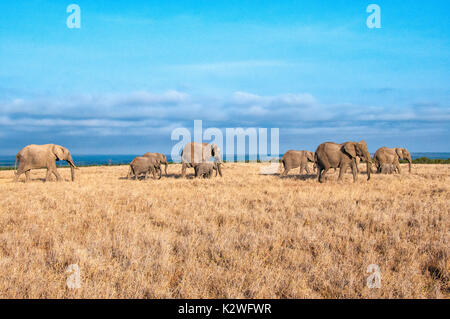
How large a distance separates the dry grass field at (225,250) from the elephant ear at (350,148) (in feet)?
21.0

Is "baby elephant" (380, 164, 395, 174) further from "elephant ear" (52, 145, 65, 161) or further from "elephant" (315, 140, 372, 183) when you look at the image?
"elephant ear" (52, 145, 65, 161)

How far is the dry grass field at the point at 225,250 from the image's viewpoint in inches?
153

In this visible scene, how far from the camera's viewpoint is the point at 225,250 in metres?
5.12

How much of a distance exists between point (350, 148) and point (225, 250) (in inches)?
A: 486

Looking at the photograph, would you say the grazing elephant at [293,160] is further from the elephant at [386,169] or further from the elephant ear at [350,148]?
→ the elephant ear at [350,148]

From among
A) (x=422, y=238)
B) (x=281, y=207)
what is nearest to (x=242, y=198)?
(x=281, y=207)

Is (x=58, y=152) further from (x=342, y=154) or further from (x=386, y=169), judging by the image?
(x=386, y=169)

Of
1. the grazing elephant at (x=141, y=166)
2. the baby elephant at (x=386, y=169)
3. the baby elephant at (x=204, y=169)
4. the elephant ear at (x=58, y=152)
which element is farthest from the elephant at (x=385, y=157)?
the elephant ear at (x=58, y=152)

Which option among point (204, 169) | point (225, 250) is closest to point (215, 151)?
point (204, 169)

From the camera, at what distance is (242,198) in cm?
1062

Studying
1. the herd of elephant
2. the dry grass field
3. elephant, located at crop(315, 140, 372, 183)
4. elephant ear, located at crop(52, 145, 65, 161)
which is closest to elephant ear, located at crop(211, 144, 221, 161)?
the herd of elephant

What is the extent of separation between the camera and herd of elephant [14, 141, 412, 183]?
51.8 ft
